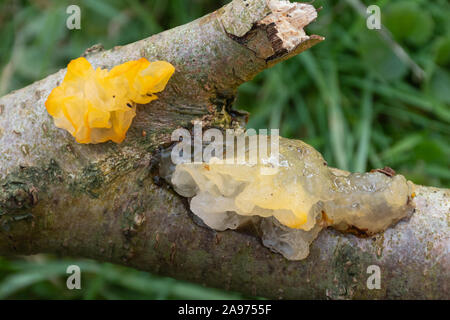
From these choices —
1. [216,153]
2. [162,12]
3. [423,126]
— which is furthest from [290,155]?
[162,12]

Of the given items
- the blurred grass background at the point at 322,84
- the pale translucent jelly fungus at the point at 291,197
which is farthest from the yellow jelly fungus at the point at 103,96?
the blurred grass background at the point at 322,84

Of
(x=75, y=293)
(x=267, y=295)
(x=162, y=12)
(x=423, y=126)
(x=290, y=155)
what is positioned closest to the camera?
(x=290, y=155)

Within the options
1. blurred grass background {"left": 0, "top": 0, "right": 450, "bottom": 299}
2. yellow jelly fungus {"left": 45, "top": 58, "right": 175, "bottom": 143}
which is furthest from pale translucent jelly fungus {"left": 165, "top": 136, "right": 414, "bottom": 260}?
blurred grass background {"left": 0, "top": 0, "right": 450, "bottom": 299}

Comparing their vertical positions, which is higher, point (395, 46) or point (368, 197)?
point (395, 46)

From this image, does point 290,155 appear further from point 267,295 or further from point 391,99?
point 391,99

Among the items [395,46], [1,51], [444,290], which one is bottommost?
[444,290]

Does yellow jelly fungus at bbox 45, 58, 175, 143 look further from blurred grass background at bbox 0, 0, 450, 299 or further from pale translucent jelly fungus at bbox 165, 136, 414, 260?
blurred grass background at bbox 0, 0, 450, 299

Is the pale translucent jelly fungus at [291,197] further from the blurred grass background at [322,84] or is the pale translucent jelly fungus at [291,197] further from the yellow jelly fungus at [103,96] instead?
the blurred grass background at [322,84]
